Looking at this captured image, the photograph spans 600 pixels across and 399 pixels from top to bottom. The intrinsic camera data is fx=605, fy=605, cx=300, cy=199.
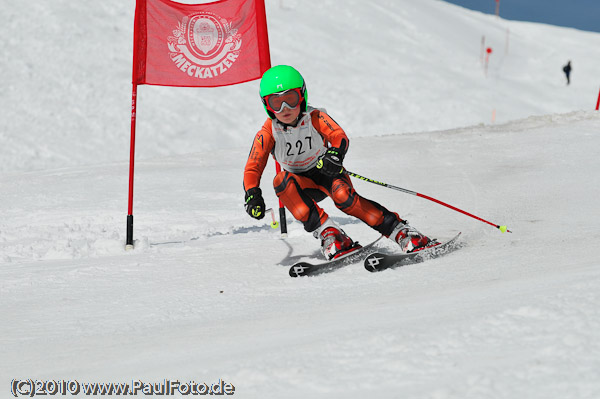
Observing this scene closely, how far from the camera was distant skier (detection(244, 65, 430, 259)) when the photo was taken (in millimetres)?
4773

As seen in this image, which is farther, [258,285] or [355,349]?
[258,285]

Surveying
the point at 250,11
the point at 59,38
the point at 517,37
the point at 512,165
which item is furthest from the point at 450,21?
the point at 250,11

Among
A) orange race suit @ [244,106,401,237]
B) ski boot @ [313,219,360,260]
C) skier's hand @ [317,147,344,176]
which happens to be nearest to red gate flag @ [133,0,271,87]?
orange race suit @ [244,106,401,237]

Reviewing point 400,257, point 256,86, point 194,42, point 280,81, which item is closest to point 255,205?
point 280,81

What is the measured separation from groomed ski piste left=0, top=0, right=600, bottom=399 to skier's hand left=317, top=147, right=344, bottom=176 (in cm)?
80

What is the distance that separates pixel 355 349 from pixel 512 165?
734 cm

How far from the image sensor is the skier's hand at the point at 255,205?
4742 millimetres

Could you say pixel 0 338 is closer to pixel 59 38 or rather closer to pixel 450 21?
pixel 59 38

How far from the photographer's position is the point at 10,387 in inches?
106

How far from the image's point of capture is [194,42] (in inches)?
246

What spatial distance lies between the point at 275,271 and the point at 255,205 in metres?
0.54

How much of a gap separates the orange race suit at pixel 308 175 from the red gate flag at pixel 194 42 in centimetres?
153

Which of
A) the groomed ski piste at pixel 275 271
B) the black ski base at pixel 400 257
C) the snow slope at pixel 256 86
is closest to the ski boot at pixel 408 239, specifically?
the black ski base at pixel 400 257

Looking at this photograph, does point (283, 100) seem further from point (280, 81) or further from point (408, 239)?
point (408, 239)
